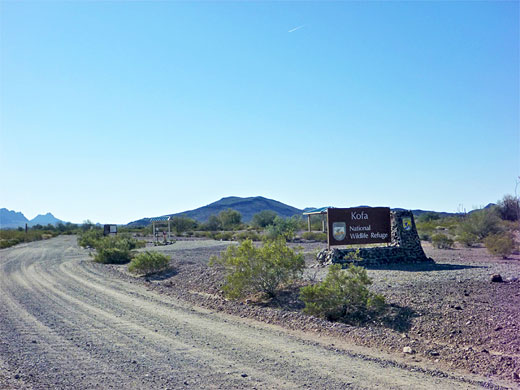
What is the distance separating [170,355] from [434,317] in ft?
19.0

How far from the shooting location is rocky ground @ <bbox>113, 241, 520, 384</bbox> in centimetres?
845

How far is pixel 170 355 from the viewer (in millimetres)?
8547

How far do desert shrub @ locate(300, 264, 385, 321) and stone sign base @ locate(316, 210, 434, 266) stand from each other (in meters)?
8.70

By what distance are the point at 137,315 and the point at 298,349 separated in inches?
203

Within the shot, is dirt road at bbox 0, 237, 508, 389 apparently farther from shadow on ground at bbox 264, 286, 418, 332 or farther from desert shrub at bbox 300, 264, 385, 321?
shadow on ground at bbox 264, 286, 418, 332

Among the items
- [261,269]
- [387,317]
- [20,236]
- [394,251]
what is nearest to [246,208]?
[20,236]

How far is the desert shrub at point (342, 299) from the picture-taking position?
11766mm

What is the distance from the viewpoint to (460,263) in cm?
2162

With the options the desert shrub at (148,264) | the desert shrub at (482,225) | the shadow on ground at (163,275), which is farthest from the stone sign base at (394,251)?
the desert shrub at (482,225)

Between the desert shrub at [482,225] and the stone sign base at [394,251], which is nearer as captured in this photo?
the stone sign base at [394,251]

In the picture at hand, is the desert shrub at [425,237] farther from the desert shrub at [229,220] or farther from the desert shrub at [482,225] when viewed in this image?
the desert shrub at [229,220]

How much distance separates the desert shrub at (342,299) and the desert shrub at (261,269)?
2115 millimetres

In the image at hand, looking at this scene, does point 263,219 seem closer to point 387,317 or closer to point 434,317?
point 387,317

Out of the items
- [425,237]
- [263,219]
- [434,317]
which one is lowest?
[434,317]
